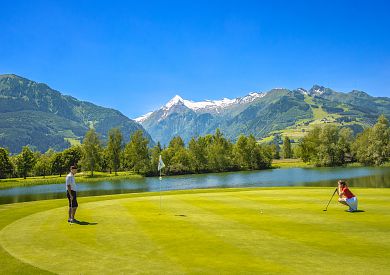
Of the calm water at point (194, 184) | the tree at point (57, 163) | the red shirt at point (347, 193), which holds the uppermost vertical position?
the tree at point (57, 163)

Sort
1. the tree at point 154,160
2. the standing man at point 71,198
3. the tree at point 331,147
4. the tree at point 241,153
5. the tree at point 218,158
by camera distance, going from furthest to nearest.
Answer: the tree at point 241,153 < the tree at point 218,158 < the tree at point 331,147 < the tree at point 154,160 < the standing man at point 71,198

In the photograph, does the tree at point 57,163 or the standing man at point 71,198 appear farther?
the tree at point 57,163

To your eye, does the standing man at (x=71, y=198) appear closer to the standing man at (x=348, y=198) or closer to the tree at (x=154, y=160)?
the standing man at (x=348, y=198)

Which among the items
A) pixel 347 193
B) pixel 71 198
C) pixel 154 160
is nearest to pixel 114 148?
pixel 154 160

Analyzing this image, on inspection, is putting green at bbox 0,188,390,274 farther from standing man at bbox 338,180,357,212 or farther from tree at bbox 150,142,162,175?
tree at bbox 150,142,162,175

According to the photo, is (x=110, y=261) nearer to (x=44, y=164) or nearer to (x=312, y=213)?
(x=312, y=213)

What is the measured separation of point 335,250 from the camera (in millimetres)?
13445

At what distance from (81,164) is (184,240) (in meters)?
119

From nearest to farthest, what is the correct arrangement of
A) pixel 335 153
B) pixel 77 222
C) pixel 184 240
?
pixel 184 240 < pixel 77 222 < pixel 335 153

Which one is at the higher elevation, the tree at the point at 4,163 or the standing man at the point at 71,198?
the tree at the point at 4,163

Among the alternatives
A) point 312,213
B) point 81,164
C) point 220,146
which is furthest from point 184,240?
point 220,146

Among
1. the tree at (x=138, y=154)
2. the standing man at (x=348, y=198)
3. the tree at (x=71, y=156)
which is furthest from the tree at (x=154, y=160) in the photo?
the standing man at (x=348, y=198)

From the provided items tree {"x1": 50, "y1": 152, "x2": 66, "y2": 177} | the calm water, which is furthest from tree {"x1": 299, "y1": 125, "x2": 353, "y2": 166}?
tree {"x1": 50, "y1": 152, "x2": 66, "y2": 177}

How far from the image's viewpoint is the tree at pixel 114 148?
449ft
